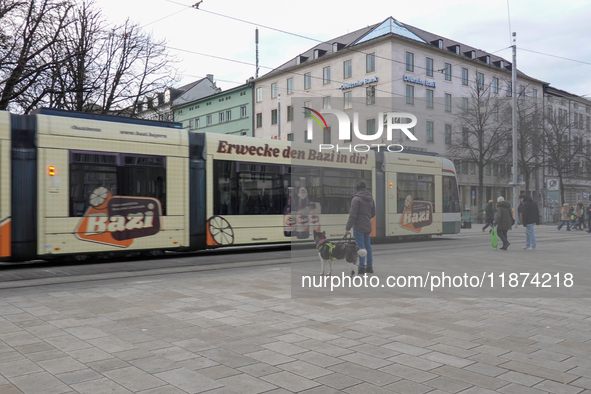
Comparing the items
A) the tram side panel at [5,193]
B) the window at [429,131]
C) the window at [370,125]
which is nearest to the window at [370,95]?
the window at [370,125]

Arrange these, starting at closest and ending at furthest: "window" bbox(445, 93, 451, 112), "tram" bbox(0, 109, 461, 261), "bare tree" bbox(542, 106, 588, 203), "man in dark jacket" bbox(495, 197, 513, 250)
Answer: "tram" bbox(0, 109, 461, 261), "man in dark jacket" bbox(495, 197, 513, 250), "bare tree" bbox(542, 106, 588, 203), "window" bbox(445, 93, 451, 112)

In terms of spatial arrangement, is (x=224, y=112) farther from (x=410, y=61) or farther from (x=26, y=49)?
(x=26, y=49)

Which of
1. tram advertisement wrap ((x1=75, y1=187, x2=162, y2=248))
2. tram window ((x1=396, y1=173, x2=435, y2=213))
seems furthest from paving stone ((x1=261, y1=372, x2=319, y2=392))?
tram window ((x1=396, y1=173, x2=435, y2=213))

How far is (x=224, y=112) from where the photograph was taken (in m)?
61.2

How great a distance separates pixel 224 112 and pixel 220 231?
49.8 m

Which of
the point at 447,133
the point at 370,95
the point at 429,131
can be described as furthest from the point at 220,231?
the point at 447,133

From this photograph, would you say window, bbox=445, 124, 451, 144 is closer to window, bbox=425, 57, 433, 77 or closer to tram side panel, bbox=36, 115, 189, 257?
window, bbox=425, 57, 433, 77

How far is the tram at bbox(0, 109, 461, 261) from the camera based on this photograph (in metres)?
10.2

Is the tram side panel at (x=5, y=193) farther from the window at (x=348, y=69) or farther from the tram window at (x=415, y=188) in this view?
the window at (x=348, y=69)

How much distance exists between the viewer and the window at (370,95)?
45062mm

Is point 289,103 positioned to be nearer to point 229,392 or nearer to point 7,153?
point 7,153

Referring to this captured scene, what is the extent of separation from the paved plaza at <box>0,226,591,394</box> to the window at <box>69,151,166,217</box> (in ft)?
10.6

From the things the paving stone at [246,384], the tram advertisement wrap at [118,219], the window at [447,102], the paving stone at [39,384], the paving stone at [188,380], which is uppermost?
the window at [447,102]

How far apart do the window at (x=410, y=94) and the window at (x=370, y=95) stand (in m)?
2.81
